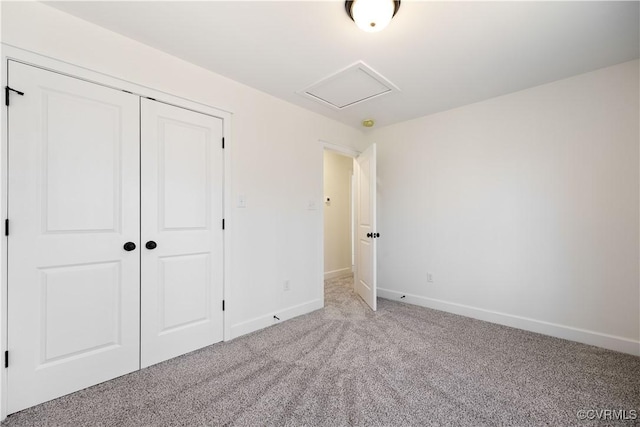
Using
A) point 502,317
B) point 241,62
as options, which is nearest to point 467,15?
point 241,62

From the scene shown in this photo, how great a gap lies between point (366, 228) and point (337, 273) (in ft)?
5.56

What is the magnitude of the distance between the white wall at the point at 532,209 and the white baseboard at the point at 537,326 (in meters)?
0.01

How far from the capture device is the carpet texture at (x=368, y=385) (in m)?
1.50

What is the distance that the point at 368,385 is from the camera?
5.85 ft

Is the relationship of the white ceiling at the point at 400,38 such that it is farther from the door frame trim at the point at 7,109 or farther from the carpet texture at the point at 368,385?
the carpet texture at the point at 368,385

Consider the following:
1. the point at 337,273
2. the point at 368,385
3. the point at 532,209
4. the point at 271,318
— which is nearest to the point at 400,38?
the point at 532,209

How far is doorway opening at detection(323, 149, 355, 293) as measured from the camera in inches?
191

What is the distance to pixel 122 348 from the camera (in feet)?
6.24

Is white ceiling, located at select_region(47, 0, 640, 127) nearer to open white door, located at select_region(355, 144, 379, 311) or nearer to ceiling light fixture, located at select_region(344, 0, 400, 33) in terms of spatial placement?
ceiling light fixture, located at select_region(344, 0, 400, 33)

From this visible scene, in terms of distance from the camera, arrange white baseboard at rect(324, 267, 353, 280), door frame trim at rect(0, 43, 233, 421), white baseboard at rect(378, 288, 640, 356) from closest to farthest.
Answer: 1. door frame trim at rect(0, 43, 233, 421)
2. white baseboard at rect(378, 288, 640, 356)
3. white baseboard at rect(324, 267, 353, 280)

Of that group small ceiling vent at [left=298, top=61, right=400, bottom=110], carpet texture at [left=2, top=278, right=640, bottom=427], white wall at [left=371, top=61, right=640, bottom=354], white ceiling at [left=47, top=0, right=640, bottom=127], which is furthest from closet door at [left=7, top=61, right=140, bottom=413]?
white wall at [left=371, top=61, right=640, bottom=354]

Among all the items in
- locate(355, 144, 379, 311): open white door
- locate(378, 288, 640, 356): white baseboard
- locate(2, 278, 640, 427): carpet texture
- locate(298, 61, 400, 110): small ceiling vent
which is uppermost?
locate(298, 61, 400, 110): small ceiling vent

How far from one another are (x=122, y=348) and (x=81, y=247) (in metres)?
0.77

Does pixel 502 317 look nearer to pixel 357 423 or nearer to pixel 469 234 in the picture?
pixel 469 234
